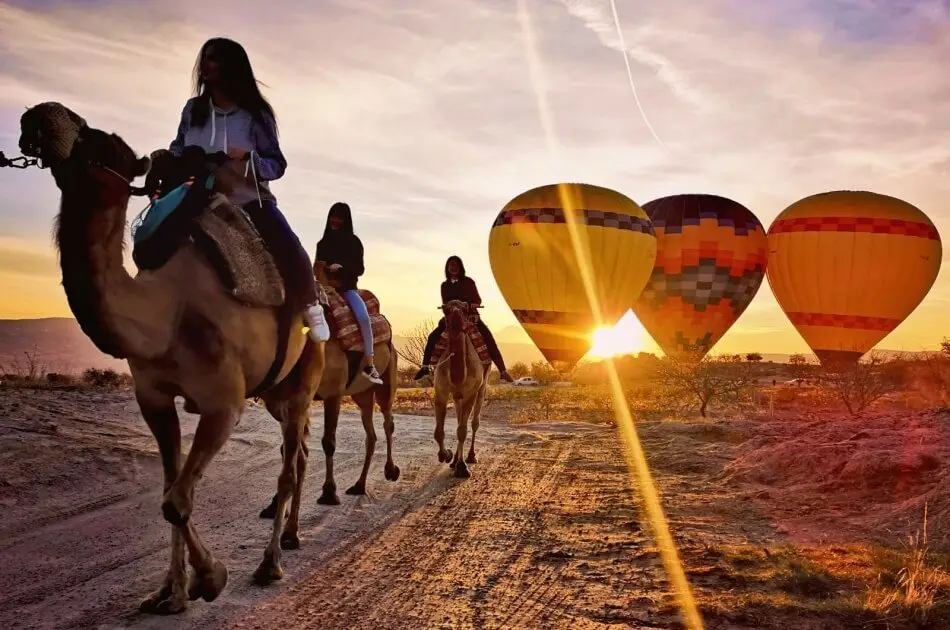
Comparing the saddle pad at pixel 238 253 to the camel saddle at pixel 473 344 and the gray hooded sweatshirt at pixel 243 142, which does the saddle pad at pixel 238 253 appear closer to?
the gray hooded sweatshirt at pixel 243 142

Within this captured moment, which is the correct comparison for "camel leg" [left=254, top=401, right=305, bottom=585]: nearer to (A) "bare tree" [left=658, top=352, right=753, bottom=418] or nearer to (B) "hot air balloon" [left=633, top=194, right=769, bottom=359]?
(A) "bare tree" [left=658, top=352, right=753, bottom=418]

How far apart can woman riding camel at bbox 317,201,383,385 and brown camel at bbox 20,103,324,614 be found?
3666 mm

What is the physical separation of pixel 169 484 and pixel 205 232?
1.82m

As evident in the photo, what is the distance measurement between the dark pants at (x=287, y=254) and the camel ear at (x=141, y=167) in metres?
1.18

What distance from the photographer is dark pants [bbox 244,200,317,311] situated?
6.04m

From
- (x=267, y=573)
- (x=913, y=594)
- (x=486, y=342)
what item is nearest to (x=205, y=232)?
(x=267, y=573)

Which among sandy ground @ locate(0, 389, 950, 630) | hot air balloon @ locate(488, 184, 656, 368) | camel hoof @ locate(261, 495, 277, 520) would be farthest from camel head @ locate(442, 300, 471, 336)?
hot air balloon @ locate(488, 184, 656, 368)

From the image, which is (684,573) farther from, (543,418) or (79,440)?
(543,418)

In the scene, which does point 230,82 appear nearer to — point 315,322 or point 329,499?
point 315,322

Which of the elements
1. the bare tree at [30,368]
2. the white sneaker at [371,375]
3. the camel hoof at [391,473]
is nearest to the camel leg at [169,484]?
the white sneaker at [371,375]

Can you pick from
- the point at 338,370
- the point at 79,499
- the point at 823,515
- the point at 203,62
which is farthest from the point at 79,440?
the point at 823,515

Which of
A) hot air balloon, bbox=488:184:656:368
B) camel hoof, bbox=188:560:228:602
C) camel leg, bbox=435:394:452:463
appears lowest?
camel hoof, bbox=188:560:228:602

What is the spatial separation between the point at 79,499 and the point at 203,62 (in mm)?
5917

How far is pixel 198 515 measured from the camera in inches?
344
